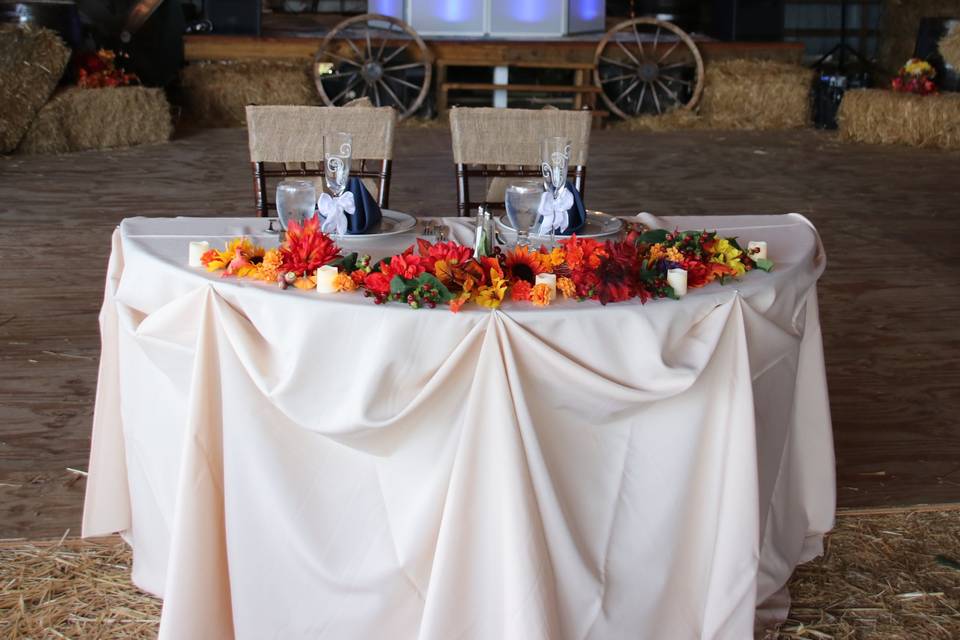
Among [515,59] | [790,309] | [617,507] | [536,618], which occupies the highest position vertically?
→ [515,59]

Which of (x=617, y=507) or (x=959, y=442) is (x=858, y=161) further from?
(x=617, y=507)

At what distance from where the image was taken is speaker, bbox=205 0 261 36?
8.88 meters

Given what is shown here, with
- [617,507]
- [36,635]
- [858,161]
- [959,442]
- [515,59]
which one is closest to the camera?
[617,507]

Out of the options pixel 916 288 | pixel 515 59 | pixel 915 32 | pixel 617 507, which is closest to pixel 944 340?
pixel 916 288

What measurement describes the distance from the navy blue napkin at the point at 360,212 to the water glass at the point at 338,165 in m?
0.03

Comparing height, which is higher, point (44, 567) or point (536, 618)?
point (536, 618)

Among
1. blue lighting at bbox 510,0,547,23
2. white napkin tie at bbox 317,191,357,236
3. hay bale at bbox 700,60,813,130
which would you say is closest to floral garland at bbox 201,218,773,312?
white napkin tie at bbox 317,191,357,236

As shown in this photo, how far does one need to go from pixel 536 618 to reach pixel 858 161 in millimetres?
6487

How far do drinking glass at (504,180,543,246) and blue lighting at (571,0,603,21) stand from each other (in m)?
7.71

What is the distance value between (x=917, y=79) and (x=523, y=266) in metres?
7.63

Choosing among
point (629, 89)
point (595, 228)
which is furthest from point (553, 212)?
point (629, 89)

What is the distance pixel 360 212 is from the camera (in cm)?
217

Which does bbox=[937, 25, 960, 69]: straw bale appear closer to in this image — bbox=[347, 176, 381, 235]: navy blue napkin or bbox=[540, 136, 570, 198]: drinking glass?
bbox=[540, 136, 570, 198]: drinking glass

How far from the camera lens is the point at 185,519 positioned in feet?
6.18
